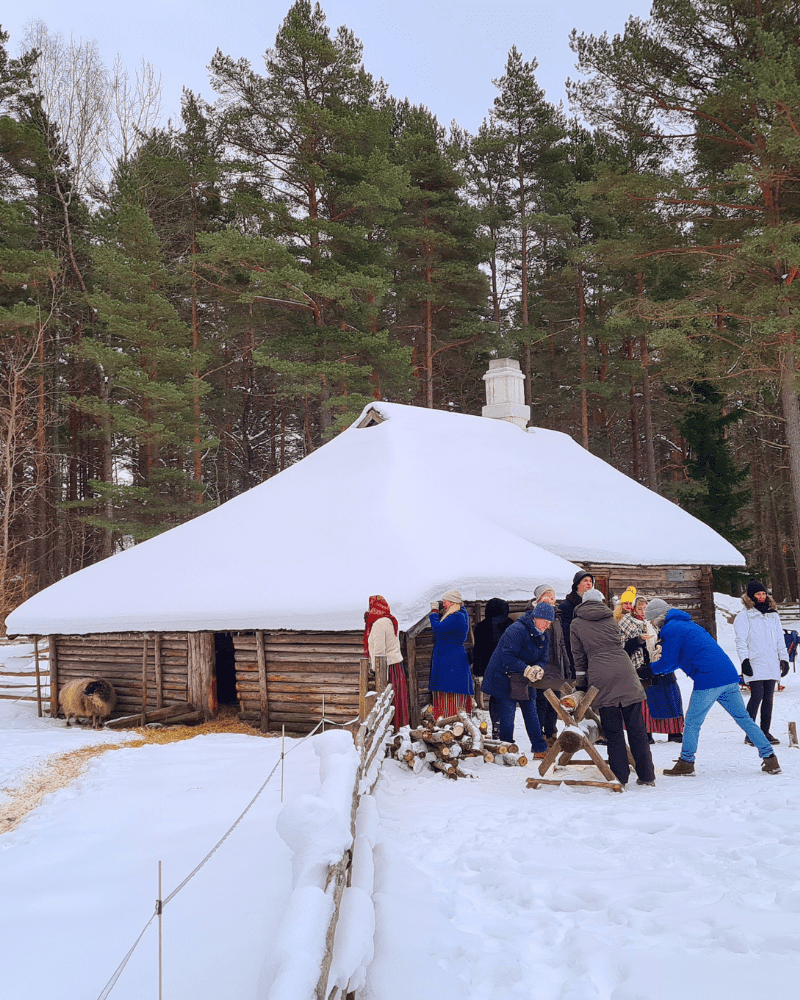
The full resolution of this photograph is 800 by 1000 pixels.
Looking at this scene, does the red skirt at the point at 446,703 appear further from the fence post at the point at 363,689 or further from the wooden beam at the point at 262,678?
the wooden beam at the point at 262,678

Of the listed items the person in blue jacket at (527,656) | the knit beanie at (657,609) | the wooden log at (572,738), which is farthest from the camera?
the person in blue jacket at (527,656)

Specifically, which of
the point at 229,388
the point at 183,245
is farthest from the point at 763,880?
the point at 229,388

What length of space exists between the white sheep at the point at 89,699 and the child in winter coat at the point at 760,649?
934 centimetres

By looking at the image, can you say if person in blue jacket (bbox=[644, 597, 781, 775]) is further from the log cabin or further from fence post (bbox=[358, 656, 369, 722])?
the log cabin

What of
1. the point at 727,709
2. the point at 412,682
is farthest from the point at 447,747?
the point at 412,682

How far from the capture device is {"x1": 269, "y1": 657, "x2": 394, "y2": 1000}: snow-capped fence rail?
2738 mm

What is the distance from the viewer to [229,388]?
3164cm

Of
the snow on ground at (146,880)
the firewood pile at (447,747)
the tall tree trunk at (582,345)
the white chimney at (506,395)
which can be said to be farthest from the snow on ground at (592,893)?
the tall tree trunk at (582,345)

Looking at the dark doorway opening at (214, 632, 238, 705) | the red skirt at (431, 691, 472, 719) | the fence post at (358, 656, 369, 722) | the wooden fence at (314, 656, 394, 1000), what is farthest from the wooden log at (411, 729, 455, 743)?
the dark doorway opening at (214, 632, 238, 705)

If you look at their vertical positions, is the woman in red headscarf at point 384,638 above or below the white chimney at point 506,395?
below

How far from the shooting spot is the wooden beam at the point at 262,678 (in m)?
11.2

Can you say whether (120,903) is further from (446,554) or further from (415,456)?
(415,456)

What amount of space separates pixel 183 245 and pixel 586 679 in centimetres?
2378

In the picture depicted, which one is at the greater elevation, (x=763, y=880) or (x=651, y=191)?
(x=651, y=191)
